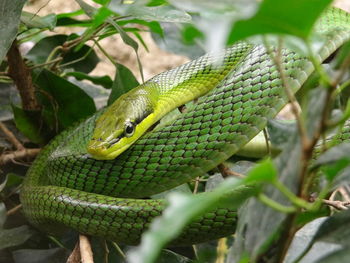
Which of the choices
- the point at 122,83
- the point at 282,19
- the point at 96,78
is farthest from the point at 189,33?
the point at 96,78

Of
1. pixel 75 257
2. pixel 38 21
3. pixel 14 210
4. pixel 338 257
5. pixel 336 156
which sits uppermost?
pixel 336 156

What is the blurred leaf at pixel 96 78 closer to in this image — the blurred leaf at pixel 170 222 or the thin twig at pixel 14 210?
the thin twig at pixel 14 210

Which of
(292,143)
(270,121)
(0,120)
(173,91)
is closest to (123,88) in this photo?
(173,91)

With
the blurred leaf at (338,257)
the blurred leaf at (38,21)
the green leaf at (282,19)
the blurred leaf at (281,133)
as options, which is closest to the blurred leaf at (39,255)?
the blurred leaf at (38,21)

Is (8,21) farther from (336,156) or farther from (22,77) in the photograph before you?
(336,156)

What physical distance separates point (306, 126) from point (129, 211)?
0.82m

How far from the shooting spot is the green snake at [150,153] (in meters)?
1.38

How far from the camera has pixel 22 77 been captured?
173cm

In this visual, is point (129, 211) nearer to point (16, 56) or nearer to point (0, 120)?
point (16, 56)

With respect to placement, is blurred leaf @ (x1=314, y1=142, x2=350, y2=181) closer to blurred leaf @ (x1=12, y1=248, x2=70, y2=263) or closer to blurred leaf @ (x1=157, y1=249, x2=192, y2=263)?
blurred leaf @ (x1=157, y1=249, x2=192, y2=263)

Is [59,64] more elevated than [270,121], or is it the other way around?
[270,121]

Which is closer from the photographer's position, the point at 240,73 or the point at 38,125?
the point at 240,73

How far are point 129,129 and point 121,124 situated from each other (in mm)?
27

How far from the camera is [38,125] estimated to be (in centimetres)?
186
